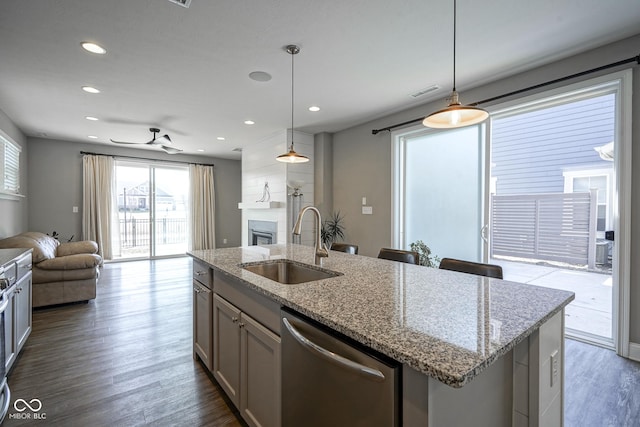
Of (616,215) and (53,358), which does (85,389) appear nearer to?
(53,358)

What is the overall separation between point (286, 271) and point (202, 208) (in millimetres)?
6043

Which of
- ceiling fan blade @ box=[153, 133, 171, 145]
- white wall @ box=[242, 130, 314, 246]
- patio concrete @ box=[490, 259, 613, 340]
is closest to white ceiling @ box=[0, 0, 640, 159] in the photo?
ceiling fan blade @ box=[153, 133, 171, 145]

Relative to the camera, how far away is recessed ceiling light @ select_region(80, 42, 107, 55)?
2414mm

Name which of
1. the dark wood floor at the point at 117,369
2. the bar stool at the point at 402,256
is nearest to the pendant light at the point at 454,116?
the bar stool at the point at 402,256

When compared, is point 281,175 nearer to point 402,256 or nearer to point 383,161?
point 383,161

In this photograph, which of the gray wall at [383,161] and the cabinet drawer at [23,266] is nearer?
the cabinet drawer at [23,266]

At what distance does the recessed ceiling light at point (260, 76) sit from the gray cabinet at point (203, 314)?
6.38ft

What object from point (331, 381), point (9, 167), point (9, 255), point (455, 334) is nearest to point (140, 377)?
point (9, 255)

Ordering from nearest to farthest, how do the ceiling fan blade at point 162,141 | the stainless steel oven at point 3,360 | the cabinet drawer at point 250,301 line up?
the cabinet drawer at point 250,301
the stainless steel oven at point 3,360
the ceiling fan blade at point 162,141

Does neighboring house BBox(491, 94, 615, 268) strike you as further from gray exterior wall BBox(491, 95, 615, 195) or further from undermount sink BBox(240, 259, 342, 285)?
undermount sink BBox(240, 259, 342, 285)

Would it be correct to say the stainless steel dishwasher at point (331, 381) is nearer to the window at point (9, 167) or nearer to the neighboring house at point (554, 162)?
the neighboring house at point (554, 162)

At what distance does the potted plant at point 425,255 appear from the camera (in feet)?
12.7

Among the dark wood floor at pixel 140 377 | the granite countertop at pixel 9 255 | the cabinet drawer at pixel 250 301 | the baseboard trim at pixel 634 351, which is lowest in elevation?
the dark wood floor at pixel 140 377
